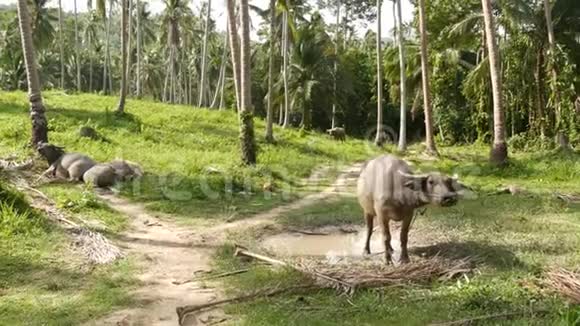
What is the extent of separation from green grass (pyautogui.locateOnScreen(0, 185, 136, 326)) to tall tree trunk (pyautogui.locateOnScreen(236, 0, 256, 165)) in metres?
6.89

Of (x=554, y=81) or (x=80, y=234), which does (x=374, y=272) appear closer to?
(x=80, y=234)

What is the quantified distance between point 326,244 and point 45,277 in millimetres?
3907

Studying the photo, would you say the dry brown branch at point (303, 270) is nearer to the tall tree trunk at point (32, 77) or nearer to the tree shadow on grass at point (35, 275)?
the tree shadow on grass at point (35, 275)

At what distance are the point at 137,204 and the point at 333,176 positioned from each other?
271 inches

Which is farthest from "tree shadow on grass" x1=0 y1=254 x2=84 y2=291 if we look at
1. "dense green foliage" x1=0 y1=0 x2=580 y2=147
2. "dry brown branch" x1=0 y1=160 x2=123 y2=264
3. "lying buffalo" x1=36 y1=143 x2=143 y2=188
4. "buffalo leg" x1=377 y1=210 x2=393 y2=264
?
"dense green foliage" x1=0 y1=0 x2=580 y2=147

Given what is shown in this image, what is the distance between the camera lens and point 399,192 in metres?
7.68

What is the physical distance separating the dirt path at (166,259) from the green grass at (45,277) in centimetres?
26

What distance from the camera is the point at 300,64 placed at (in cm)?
3553

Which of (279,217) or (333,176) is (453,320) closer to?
A: (279,217)

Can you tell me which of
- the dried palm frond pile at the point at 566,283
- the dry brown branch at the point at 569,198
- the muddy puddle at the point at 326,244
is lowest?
the muddy puddle at the point at 326,244

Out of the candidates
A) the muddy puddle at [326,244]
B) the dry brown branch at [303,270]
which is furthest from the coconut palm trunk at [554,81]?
the dry brown branch at [303,270]

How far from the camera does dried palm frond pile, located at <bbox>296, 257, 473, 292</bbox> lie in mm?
6602

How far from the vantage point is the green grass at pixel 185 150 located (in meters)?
12.6

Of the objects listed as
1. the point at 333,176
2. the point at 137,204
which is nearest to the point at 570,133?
the point at 333,176
